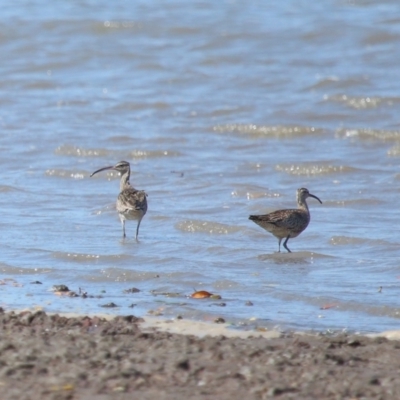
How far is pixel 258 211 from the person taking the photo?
12.1 metres

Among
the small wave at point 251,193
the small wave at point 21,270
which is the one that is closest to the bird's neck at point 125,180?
the small wave at point 251,193

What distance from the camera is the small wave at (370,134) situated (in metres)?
16.1

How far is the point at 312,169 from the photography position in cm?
1425

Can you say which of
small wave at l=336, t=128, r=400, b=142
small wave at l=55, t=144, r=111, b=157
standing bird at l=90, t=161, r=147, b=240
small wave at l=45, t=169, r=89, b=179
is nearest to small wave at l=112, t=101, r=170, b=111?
small wave at l=55, t=144, r=111, b=157

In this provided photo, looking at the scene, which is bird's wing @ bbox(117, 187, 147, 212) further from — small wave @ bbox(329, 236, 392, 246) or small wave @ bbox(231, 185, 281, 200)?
small wave @ bbox(329, 236, 392, 246)

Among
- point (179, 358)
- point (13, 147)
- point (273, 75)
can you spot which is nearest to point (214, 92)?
point (273, 75)

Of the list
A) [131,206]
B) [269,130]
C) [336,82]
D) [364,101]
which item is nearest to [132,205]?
[131,206]

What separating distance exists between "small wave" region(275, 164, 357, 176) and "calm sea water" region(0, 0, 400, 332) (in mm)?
30

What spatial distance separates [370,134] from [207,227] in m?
5.84

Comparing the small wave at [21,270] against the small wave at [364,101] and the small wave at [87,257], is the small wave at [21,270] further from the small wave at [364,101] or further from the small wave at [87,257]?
the small wave at [364,101]

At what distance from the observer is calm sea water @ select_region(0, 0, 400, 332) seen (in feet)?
28.5

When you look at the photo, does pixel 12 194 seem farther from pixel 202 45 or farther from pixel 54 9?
pixel 54 9

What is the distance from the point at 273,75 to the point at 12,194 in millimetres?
8652

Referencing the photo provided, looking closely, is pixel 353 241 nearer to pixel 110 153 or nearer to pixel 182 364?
pixel 182 364
